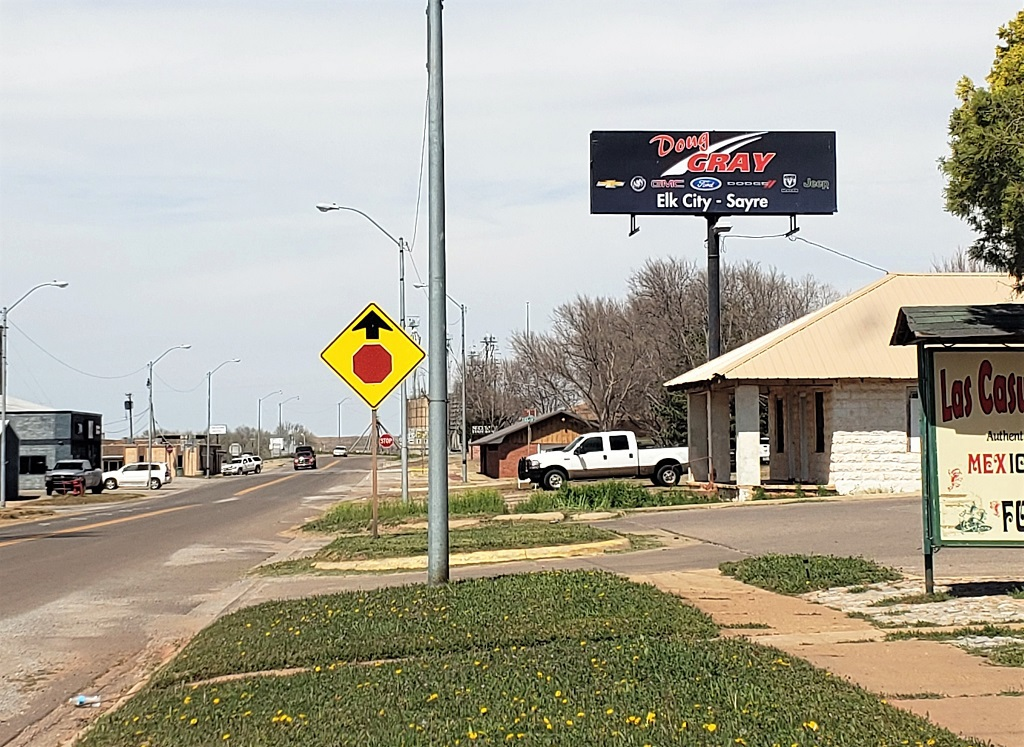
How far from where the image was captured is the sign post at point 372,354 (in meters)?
17.7

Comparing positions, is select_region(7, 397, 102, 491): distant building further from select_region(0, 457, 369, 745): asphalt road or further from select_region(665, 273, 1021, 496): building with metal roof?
select_region(665, 273, 1021, 496): building with metal roof

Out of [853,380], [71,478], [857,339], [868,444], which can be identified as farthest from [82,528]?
[71,478]

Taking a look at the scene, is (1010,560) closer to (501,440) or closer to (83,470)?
(501,440)

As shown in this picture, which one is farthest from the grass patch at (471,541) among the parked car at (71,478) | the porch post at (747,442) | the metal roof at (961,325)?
the parked car at (71,478)

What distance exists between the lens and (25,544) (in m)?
26.6

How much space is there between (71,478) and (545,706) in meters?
60.3

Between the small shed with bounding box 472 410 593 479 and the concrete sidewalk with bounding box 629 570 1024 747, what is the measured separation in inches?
1779

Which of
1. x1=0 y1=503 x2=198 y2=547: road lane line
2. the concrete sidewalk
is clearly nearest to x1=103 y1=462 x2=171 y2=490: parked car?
x1=0 y1=503 x2=198 y2=547: road lane line

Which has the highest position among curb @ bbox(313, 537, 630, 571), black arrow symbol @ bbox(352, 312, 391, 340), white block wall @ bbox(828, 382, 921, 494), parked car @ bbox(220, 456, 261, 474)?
black arrow symbol @ bbox(352, 312, 391, 340)

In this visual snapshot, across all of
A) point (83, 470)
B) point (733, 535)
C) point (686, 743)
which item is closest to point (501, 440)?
point (83, 470)

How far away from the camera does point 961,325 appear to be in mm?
11555

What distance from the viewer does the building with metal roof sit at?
101 feet

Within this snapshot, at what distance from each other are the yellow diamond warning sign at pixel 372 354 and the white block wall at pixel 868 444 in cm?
1658

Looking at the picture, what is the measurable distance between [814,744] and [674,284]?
55.6 m
